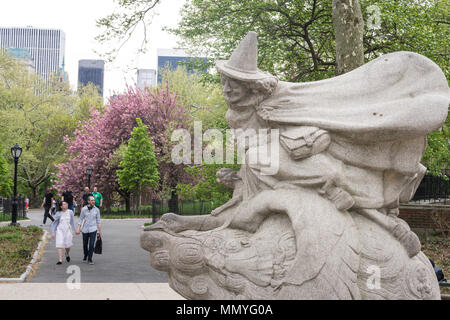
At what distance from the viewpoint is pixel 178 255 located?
3598 millimetres

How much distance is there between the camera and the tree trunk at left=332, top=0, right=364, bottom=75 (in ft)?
26.8

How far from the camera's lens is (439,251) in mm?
10578

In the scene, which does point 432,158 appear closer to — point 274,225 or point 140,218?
point 274,225

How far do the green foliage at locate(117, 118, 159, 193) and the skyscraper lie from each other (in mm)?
114477

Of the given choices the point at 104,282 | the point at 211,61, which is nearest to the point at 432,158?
the point at 211,61

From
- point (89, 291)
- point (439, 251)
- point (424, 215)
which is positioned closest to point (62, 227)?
point (89, 291)

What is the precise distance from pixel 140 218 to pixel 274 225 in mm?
20184

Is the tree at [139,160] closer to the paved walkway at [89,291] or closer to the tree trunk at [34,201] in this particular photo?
the paved walkway at [89,291]

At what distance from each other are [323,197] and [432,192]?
11065mm

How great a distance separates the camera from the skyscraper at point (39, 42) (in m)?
124

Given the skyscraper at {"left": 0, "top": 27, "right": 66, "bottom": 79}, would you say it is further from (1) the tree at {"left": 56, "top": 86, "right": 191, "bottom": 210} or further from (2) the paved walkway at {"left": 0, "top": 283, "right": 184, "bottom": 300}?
(2) the paved walkway at {"left": 0, "top": 283, "right": 184, "bottom": 300}

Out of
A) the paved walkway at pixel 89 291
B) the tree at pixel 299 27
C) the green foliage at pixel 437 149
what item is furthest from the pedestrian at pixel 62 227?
the green foliage at pixel 437 149

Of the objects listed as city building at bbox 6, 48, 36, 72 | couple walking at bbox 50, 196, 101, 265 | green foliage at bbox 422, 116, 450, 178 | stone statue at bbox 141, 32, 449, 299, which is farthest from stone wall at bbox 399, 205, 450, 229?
city building at bbox 6, 48, 36, 72

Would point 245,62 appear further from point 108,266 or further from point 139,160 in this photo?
point 139,160
